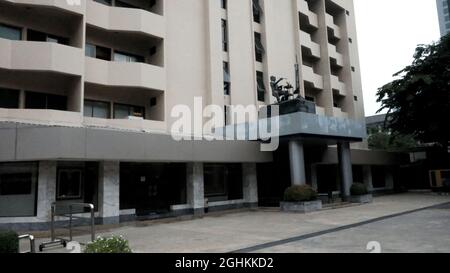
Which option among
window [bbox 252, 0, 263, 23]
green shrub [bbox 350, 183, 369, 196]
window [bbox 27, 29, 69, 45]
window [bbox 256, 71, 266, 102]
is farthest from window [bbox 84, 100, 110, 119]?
green shrub [bbox 350, 183, 369, 196]

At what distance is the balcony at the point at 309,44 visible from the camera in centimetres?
3342

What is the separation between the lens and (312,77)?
34219 millimetres

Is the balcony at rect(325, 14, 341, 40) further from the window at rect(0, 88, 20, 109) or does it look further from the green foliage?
the window at rect(0, 88, 20, 109)

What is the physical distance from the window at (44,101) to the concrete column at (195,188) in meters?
7.57

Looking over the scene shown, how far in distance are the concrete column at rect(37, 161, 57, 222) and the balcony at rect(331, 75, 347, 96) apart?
2684 centimetres

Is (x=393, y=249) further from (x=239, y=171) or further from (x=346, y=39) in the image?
(x=346, y=39)

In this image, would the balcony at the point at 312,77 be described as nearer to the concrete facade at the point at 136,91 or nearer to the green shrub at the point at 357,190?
the concrete facade at the point at 136,91

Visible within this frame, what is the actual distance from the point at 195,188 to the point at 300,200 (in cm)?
598

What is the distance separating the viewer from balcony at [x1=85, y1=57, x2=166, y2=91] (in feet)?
65.9

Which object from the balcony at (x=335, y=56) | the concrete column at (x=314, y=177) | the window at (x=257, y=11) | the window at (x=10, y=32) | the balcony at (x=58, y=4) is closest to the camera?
the balcony at (x=58, y=4)

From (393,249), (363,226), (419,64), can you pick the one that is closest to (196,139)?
(363,226)

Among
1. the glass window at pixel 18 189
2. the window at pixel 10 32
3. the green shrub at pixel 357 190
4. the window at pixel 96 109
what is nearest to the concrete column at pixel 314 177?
the green shrub at pixel 357 190

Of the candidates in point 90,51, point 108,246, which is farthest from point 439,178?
point 108,246

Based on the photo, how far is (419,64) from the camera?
34688 mm
